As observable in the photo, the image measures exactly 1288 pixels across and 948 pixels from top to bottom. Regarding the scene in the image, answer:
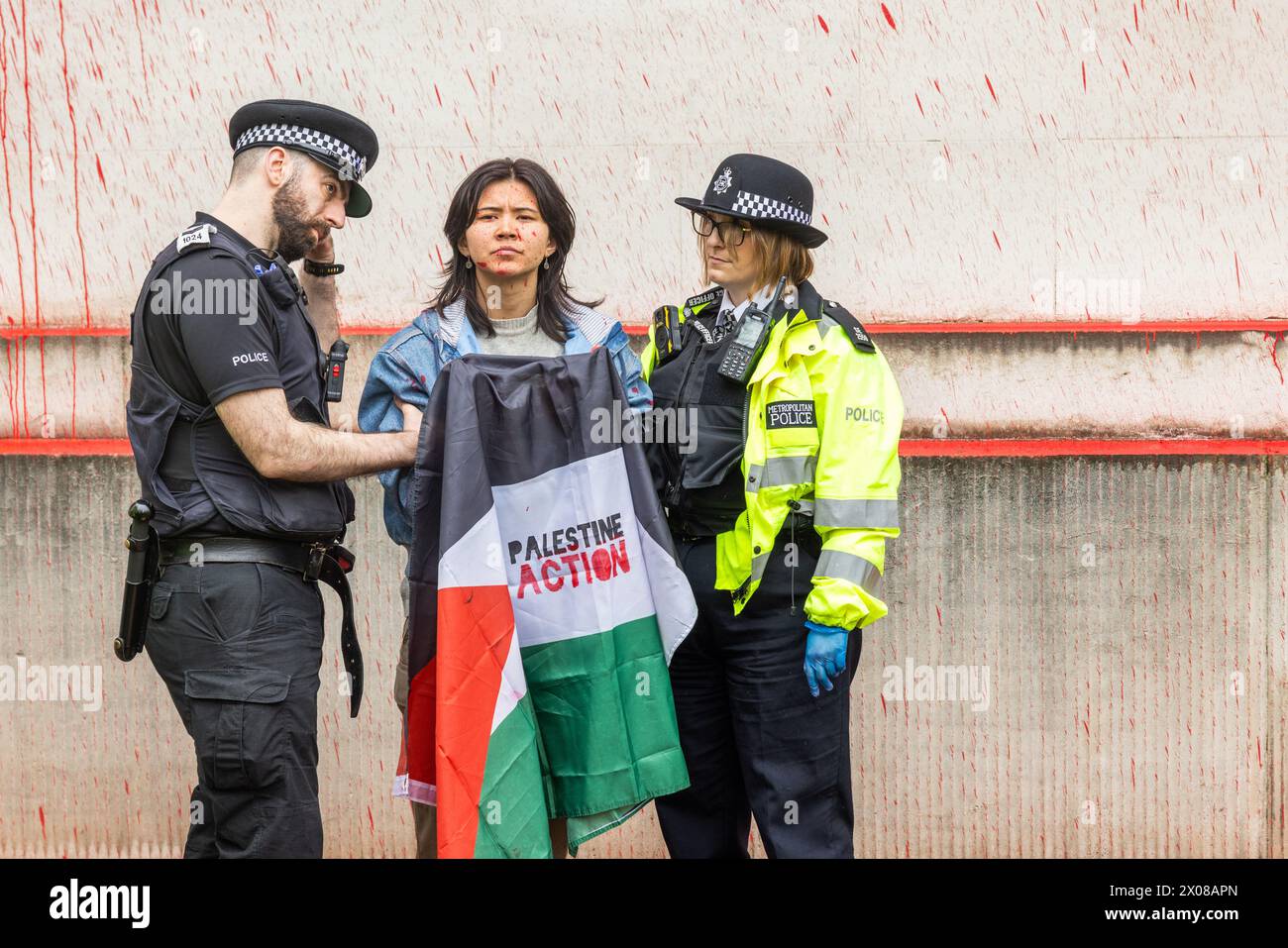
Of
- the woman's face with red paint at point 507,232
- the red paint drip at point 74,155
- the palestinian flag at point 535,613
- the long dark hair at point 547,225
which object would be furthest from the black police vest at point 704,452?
the red paint drip at point 74,155

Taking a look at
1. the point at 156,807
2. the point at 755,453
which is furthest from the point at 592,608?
the point at 156,807

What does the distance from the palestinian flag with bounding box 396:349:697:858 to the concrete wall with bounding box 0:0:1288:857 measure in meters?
1.68

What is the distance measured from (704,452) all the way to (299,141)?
1.29m

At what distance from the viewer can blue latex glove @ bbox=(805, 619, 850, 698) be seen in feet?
10.5

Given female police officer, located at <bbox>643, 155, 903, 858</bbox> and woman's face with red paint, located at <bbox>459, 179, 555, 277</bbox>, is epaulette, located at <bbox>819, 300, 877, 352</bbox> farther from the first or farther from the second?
woman's face with red paint, located at <bbox>459, 179, 555, 277</bbox>

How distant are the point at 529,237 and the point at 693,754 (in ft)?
4.81

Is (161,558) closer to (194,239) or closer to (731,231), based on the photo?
(194,239)

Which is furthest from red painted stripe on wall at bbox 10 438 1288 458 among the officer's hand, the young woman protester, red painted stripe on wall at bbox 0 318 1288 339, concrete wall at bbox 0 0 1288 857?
the young woman protester

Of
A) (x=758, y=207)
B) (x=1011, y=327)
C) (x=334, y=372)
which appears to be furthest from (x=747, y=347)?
(x=1011, y=327)

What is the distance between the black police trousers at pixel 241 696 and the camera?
294 centimetres

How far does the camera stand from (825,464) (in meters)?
3.22

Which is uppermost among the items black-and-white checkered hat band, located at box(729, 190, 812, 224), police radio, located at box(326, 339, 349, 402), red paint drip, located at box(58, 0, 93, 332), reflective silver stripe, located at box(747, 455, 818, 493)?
red paint drip, located at box(58, 0, 93, 332)

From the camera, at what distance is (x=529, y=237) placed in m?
3.30

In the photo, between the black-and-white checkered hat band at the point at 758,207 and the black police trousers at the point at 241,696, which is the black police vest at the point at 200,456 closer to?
the black police trousers at the point at 241,696
